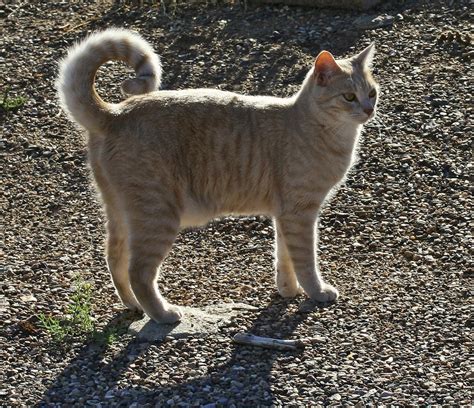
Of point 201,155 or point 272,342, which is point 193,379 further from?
point 201,155

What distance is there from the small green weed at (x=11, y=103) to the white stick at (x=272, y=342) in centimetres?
377

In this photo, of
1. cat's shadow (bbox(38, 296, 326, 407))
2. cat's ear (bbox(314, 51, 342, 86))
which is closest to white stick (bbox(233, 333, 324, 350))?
cat's shadow (bbox(38, 296, 326, 407))

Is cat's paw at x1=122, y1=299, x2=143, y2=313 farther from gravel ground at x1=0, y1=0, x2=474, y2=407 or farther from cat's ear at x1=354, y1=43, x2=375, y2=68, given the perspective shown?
A: cat's ear at x1=354, y1=43, x2=375, y2=68

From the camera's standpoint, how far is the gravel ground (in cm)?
465

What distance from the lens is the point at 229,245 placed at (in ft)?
20.2

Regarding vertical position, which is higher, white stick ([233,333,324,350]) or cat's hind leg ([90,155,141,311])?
cat's hind leg ([90,155,141,311])

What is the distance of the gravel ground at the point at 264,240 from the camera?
4648 mm

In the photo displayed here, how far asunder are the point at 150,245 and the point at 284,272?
858mm

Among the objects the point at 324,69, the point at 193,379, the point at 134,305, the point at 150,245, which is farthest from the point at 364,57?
the point at 193,379

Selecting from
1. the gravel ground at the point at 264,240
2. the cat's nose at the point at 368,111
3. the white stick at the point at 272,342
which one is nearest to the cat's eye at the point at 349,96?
the cat's nose at the point at 368,111

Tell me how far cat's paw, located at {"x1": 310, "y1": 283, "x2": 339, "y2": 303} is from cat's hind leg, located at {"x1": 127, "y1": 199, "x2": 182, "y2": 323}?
782 mm

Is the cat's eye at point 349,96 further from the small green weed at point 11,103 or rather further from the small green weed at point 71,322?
the small green weed at point 11,103

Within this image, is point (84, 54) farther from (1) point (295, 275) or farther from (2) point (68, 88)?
(1) point (295, 275)

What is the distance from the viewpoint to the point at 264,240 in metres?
6.22
